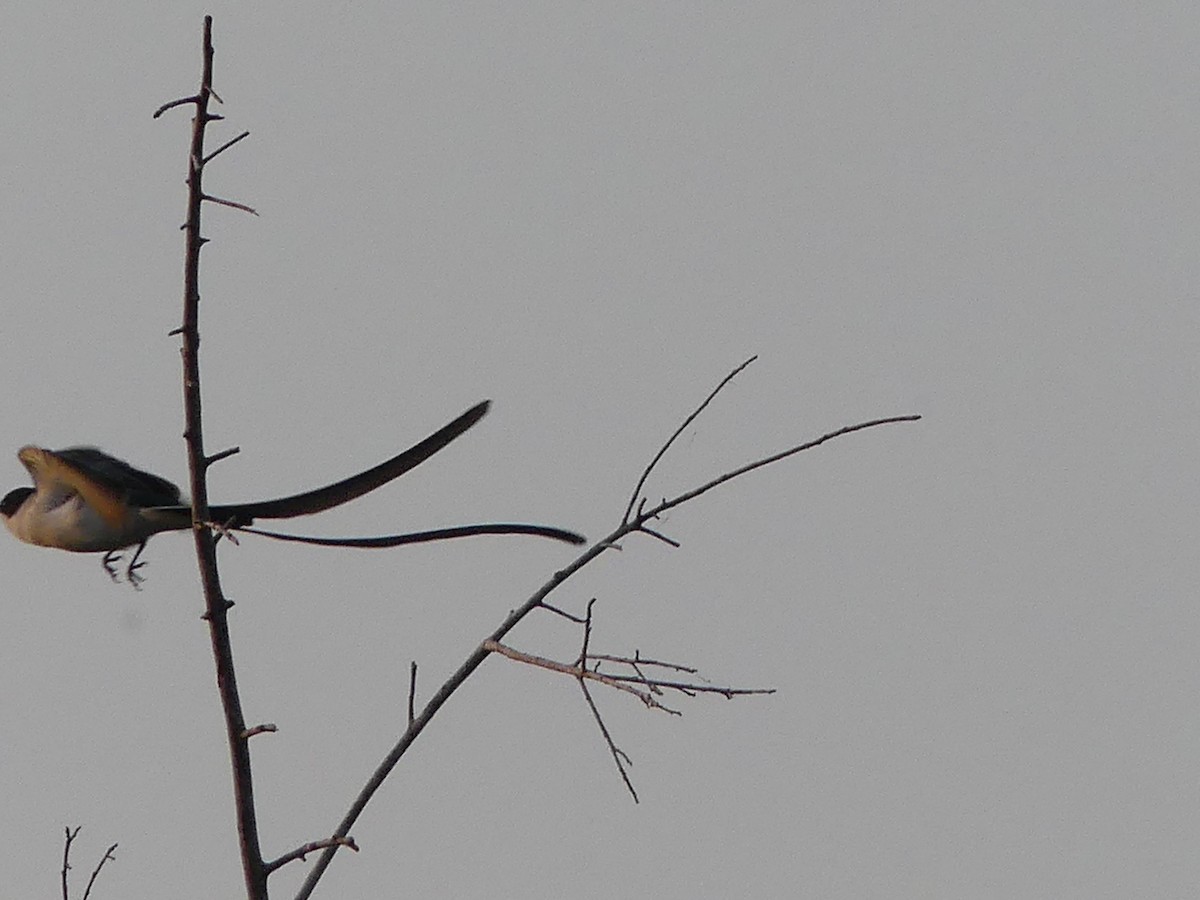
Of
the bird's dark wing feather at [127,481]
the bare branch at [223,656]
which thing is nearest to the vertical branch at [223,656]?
the bare branch at [223,656]

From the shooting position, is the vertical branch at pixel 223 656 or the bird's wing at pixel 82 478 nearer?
the vertical branch at pixel 223 656

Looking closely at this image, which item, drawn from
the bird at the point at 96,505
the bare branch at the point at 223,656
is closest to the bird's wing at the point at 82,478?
the bird at the point at 96,505

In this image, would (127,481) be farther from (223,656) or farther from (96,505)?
(223,656)

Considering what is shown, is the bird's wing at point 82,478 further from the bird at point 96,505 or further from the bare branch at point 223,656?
the bare branch at point 223,656

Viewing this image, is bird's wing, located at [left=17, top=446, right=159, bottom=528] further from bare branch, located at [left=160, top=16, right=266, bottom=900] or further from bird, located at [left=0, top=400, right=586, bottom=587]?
bare branch, located at [left=160, top=16, right=266, bottom=900]

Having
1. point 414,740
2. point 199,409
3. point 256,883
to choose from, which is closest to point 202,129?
point 199,409

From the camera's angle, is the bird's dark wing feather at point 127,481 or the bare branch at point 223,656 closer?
the bare branch at point 223,656

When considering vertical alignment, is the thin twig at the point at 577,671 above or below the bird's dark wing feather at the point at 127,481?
below

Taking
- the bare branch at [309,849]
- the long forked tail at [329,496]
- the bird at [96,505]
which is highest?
the bird at [96,505]

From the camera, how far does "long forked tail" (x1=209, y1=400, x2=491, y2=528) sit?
3012mm

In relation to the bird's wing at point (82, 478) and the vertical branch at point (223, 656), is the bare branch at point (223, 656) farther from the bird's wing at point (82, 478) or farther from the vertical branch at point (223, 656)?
the bird's wing at point (82, 478)

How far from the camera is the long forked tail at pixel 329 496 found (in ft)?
9.88

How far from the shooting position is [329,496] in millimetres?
3098

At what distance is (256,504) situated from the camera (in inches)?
122
